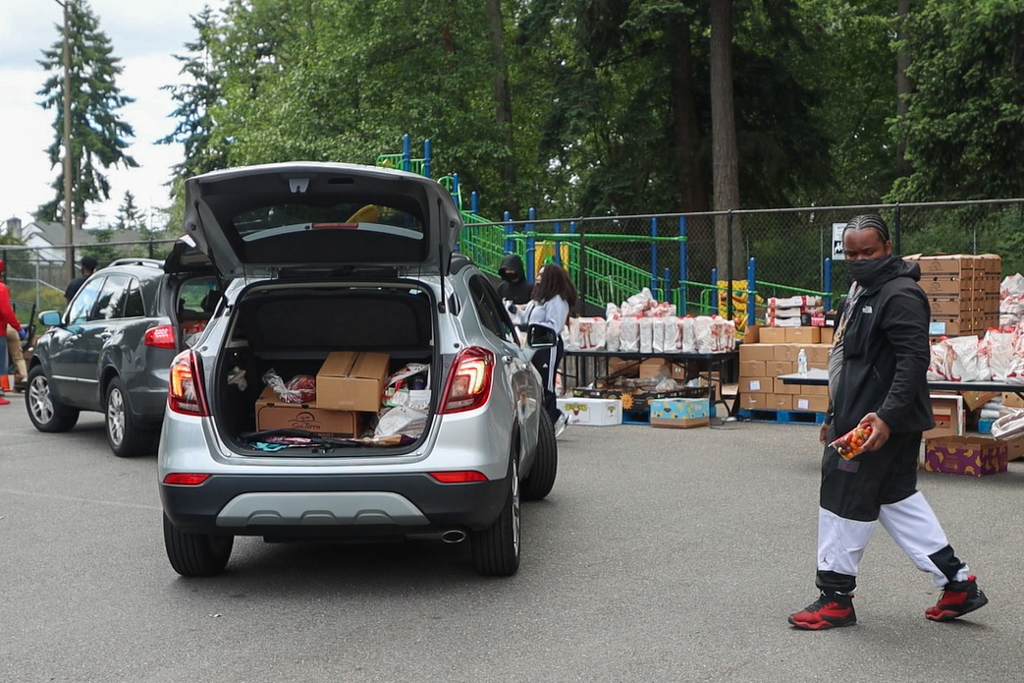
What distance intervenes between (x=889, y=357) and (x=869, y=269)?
40 cm

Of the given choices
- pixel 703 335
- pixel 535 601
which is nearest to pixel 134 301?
pixel 703 335

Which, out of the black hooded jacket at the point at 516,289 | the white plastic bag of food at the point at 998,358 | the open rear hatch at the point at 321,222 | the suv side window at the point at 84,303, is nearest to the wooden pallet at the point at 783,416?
the black hooded jacket at the point at 516,289

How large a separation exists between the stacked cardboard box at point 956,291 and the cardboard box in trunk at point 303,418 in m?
7.42

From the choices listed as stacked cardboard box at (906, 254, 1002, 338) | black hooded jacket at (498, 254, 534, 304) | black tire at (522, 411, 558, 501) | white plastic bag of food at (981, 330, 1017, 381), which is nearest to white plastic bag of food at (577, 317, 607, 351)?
black hooded jacket at (498, 254, 534, 304)

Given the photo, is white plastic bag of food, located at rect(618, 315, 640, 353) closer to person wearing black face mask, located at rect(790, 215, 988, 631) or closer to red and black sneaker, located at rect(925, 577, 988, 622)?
person wearing black face mask, located at rect(790, 215, 988, 631)

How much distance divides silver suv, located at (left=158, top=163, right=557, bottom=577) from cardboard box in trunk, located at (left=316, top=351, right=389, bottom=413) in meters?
0.01

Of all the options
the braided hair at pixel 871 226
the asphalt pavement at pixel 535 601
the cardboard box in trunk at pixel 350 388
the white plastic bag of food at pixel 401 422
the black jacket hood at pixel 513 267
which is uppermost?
the black jacket hood at pixel 513 267

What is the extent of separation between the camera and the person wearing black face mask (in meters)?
5.49

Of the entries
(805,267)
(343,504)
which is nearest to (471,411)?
(343,504)

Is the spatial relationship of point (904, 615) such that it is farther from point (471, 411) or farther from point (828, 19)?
point (828, 19)

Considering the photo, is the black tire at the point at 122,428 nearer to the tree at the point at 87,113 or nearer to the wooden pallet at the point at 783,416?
the wooden pallet at the point at 783,416

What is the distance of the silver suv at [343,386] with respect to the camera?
612cm

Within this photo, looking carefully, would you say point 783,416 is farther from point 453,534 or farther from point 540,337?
point 453,534

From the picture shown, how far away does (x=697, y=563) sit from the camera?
23.2 feet
